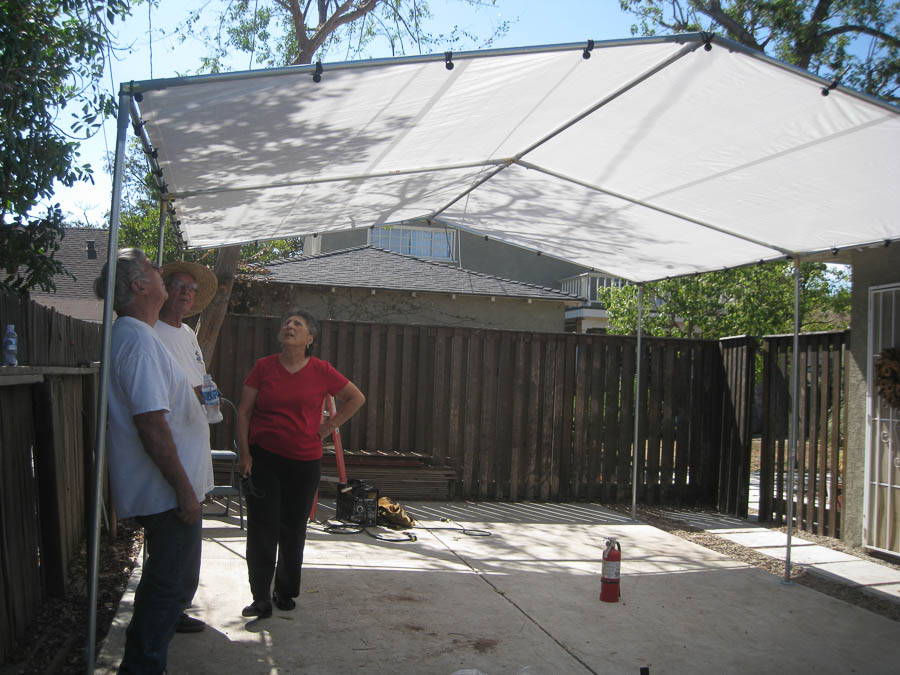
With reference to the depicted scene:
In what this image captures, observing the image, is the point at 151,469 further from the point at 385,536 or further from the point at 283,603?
the point at 385,536

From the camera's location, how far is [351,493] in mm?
6570

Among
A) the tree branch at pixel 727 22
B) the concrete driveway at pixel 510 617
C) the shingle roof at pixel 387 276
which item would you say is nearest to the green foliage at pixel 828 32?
the tree branch at pixel 727 22

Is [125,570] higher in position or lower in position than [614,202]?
lower

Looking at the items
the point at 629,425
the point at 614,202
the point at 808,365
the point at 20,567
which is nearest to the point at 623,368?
the point at 629,425

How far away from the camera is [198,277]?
412 cm

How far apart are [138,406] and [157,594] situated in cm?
69

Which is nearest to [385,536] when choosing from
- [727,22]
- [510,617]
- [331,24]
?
[510,617]

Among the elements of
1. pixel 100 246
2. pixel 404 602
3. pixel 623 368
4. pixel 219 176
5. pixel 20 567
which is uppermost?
pixel 100 246

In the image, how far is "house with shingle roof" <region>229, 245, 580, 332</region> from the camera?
13148 mm

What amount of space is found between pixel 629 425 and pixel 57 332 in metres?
6.25

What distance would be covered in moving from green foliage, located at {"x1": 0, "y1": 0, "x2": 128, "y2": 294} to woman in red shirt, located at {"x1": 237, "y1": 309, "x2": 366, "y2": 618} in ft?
5.56

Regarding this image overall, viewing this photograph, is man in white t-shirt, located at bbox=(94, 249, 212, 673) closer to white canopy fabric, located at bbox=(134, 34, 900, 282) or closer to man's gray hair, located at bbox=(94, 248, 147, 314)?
man's gray hair, located at bbox=(94, 248, 147, 314)

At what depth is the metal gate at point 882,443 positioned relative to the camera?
6.12 meters

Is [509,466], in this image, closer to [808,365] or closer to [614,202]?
[808,365]
